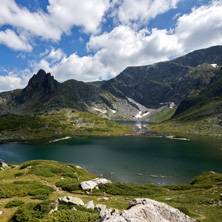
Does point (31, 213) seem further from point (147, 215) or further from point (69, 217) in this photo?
point (147, 215)

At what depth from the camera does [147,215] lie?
39.4 feet

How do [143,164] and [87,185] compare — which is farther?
[143,164]

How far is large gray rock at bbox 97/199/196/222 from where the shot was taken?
10.8m

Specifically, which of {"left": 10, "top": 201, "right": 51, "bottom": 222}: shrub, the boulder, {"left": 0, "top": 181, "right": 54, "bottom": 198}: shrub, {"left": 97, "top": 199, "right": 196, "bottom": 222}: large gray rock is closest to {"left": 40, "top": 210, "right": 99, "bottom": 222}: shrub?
{"left": 97, "top": 199, "right": 196, "bottom": 222}: large gray rock

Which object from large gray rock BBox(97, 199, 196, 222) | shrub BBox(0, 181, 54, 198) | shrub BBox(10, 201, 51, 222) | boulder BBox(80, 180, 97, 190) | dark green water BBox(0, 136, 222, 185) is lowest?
dark green water BBox(0, 136, 222, 185)

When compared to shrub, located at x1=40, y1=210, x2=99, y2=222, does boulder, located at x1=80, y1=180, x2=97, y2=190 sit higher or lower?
lower

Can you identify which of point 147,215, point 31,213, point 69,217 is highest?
point 69,217

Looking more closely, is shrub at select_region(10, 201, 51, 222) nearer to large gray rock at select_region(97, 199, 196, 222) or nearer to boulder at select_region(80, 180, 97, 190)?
large gray rock at select_region(97, 199, 196, 222)

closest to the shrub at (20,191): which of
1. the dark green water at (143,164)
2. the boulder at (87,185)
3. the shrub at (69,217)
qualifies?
the boulder at (87,185)

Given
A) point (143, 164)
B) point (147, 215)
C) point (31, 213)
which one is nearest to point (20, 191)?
point (31, 213)

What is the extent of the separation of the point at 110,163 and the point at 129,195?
53.8m

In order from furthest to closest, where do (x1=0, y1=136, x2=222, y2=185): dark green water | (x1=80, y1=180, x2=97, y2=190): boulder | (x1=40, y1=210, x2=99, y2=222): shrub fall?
(x1=0, y1=136, x2=222, y2=185): dark green water < (x1=80, y1=180, x2=97, y2=190): boulder < (x1=40, y1=210, x2=99, y2=222): shrub

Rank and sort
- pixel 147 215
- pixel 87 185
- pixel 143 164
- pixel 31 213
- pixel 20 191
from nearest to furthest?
pixel 147 215 < pixel 31 213 < pixel 20 191 < pixel 87 185 < pixel 143 164

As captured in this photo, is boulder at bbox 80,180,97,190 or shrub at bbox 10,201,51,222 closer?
shrub at bbox 10,201,51,222
